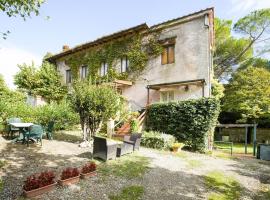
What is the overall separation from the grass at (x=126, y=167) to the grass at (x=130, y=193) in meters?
1.05

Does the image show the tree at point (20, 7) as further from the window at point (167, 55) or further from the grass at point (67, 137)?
the window at point (167, 55)

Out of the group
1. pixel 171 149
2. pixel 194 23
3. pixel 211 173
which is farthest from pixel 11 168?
pixel 194 23

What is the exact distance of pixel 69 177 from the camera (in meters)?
6.82

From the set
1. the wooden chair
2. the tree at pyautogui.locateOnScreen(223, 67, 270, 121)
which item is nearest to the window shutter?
the wooden chair

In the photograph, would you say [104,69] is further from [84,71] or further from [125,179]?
[125,179]

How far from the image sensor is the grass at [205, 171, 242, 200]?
687 centimetres

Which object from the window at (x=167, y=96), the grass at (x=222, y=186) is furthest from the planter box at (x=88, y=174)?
the window at (x=167, y=96)

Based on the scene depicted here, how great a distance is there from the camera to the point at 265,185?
8234 millimetres

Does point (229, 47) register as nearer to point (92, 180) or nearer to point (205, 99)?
point (205, 99)

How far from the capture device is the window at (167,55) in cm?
1838

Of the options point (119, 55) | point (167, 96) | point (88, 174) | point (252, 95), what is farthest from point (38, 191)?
point (252, 95)

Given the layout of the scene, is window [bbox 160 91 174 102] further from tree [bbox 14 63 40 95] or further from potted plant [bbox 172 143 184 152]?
tree [bbox 14 63 40 95]

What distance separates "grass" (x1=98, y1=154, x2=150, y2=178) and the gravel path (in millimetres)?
286

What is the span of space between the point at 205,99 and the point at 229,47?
1762 cm
